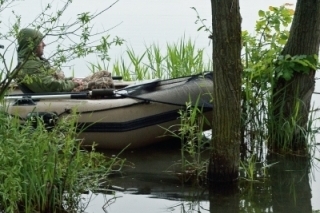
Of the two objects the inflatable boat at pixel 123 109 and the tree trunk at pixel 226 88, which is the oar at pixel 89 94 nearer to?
the inflatable boat at pixel 123 109

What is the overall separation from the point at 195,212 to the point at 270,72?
1648mm

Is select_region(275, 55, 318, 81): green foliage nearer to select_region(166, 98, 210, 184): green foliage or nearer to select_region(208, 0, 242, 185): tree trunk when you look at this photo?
select_region(166, 98, 210, 184): green foliage

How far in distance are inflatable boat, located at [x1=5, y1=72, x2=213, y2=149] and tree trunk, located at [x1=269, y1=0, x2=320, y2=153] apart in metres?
0.58

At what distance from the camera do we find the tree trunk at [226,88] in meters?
4.97

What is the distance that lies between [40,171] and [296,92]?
8.19ft

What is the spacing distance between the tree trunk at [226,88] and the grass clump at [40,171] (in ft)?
2.99

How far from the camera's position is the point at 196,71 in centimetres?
782

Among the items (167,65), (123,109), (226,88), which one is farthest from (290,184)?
(167,65)

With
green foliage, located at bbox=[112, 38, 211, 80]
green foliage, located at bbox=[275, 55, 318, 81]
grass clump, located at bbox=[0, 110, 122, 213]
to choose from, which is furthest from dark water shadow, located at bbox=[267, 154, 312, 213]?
green foliage, located at bbox=[112, 38, 211, 80]

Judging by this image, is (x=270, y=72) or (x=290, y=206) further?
(x=270, y=72)

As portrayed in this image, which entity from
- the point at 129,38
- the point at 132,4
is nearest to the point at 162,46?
the point at 129,38

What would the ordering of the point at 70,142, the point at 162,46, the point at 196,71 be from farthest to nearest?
the point at 162,46
the point at 196,71
the point at 70,142

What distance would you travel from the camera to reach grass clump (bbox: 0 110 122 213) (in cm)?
422

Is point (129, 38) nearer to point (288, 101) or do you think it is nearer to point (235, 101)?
point (288, 101)
